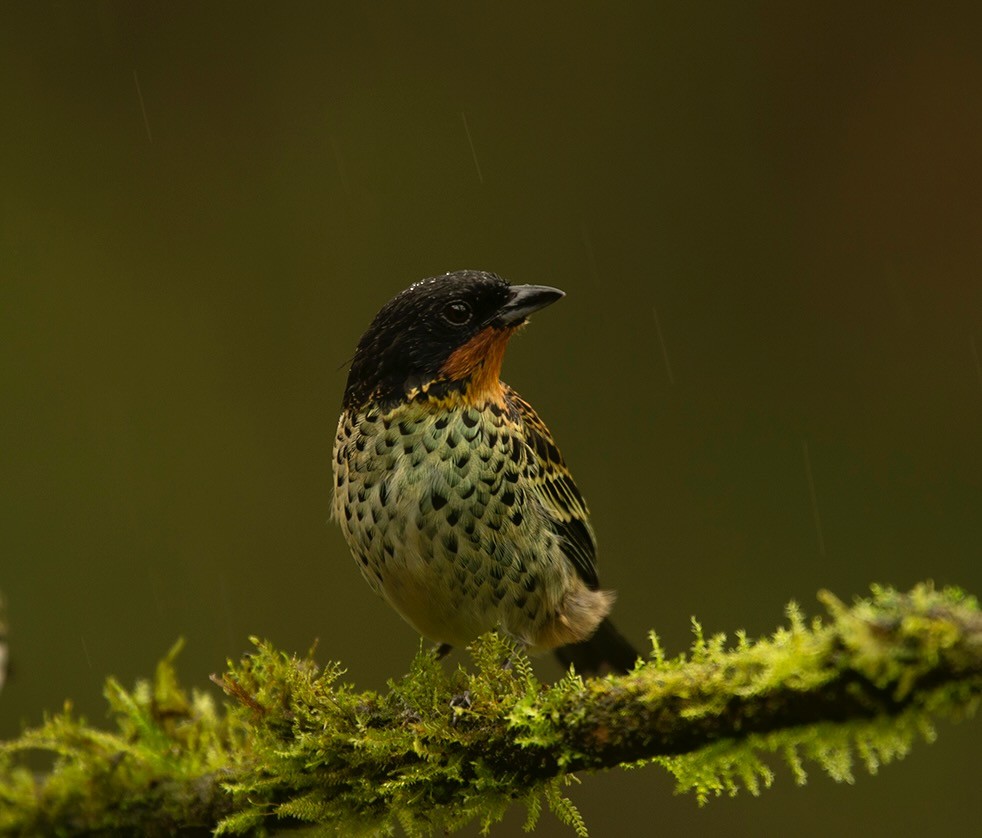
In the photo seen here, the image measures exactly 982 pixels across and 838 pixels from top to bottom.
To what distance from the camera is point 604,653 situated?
391 centimetres

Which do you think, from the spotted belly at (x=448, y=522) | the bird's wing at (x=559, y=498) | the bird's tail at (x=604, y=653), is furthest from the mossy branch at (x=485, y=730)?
the bird's tail at (x=604, y=653)

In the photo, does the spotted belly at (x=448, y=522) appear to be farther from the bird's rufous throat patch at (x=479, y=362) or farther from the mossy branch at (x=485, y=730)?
the mossy branch at (x=485, y=730)

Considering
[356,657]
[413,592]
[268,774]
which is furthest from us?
[356,657]

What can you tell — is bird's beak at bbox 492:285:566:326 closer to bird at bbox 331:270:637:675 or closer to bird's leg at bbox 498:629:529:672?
bird at bbox 331:270:637:675

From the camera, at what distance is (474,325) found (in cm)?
320

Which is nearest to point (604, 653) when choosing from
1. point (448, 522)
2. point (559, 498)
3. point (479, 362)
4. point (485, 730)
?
point (559, 498)

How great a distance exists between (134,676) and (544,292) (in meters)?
3.68

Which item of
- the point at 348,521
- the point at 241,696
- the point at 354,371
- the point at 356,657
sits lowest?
the point at 356,657

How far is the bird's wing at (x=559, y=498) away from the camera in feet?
A: 10.9

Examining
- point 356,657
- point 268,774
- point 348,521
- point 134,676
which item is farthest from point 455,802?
point 134,676

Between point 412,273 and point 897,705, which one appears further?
point 412,273

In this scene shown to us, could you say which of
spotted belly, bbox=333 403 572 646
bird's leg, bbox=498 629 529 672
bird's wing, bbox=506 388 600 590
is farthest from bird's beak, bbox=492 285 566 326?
bird's leg, bbox=498 629 529 672

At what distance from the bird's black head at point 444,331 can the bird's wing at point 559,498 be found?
0.30 meters

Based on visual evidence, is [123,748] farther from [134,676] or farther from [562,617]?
[134,676]
